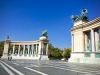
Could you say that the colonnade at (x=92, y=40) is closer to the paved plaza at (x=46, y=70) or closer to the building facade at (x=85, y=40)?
the building facade at (x=85, y=40)

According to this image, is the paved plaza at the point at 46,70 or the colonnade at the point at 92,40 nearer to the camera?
the paved plaza at the point at 46,70

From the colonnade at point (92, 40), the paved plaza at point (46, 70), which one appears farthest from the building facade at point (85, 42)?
the paved plaza at point (46, 70)

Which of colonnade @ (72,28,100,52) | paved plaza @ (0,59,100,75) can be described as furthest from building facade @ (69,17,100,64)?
paved plaza @ (0,59,100,75)

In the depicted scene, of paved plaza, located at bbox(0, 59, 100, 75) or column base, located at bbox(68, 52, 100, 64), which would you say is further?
column base, located at bbox(68, 52, 100, 64)

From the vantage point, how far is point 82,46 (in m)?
32.2

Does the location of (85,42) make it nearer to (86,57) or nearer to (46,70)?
(86,57)

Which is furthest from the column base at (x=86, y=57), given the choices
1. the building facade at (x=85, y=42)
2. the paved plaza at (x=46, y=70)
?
the paved plaza at (x=46, y=70)

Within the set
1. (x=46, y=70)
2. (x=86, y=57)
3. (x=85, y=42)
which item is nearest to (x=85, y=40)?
(x=85, y=42)

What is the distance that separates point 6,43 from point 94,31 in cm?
4881

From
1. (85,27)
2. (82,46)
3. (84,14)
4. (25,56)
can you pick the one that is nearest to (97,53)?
(82,46)

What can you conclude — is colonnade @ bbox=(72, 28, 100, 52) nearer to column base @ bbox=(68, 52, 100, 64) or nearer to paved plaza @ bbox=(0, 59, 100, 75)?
column base @ bbox=(68, 52, 100, 64)

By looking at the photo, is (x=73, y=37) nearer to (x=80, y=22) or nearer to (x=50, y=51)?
(x=80, y=22)

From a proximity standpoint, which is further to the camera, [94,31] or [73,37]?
[73,37]

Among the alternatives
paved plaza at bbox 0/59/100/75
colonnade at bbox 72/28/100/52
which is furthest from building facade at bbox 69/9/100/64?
paved plaza at bbox 0/59/100/75
